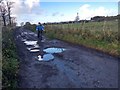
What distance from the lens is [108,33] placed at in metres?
20.4

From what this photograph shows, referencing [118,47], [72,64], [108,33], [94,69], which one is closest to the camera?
[94,69]

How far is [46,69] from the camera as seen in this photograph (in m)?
12.8

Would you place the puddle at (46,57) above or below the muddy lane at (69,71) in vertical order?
above

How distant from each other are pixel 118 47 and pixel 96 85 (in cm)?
749

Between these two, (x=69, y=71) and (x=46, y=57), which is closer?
(x=69, y=71)

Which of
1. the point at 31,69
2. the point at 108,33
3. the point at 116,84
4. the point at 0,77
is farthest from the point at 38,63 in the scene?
the point at 108,33

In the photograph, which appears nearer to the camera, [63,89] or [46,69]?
[63,89]

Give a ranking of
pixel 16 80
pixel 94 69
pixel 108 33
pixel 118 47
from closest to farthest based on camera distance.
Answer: pixel 16 80, pixel 94 69, pixel 118 47, pixel 108 33

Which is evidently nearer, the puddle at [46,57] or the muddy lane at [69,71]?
the muddy lane at [69,71]

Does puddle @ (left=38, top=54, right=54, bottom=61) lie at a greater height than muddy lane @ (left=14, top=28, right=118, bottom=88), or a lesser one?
greater

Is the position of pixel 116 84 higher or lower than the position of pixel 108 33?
lower

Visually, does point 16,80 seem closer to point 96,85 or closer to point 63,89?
point 63,89

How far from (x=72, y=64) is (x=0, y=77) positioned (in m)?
5.17

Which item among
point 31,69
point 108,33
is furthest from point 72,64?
point 108,33
